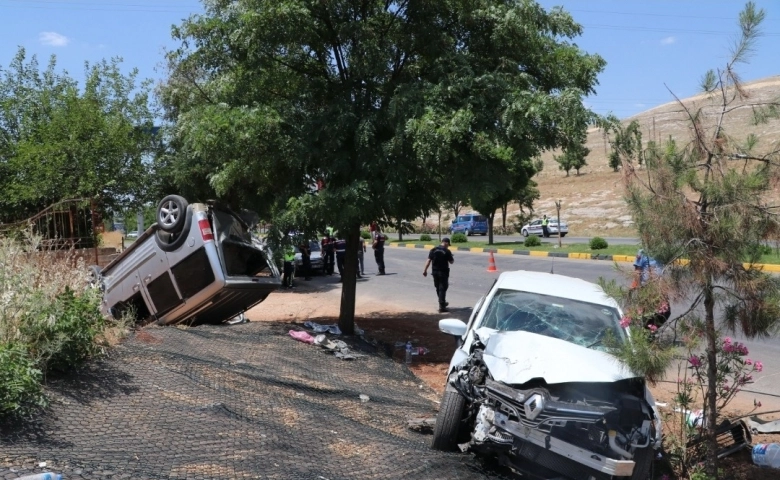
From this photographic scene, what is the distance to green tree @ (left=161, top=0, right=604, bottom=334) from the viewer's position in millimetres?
9608

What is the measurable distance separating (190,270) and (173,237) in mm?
569

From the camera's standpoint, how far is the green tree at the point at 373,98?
9.61m

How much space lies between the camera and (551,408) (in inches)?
188

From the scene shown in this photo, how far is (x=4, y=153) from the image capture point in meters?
17.1

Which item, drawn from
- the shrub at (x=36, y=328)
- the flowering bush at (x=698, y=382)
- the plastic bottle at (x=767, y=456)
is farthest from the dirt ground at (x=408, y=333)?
the shrub at (x=36, y=328)

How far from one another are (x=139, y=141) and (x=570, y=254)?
17203 millimetres

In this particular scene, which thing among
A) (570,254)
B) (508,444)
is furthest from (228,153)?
(570,254)

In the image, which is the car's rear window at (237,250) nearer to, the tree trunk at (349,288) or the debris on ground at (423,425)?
the tree trunk at (349,288)

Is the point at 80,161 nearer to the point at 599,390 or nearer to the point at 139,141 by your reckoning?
the point at 139,141

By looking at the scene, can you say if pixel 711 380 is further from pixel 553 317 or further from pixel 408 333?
pixel 408 333

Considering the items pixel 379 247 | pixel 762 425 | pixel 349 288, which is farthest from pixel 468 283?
pixel 762 425

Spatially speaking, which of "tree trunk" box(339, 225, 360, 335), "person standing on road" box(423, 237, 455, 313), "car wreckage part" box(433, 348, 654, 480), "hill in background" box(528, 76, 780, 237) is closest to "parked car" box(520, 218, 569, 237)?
"hill in background" box(528, 76, 780, 237)

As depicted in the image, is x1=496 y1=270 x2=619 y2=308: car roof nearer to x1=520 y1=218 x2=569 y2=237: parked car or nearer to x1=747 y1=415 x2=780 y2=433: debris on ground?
x1=747 y1=415 x2=780 y2=433: debris on ground

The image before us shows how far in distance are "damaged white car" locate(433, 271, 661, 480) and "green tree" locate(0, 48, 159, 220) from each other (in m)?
12.6
